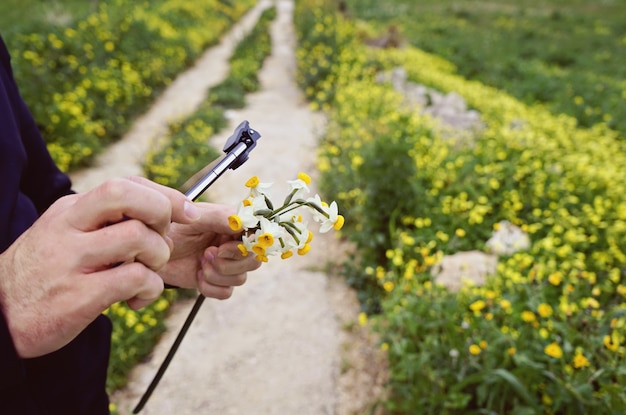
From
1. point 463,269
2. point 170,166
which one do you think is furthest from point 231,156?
point 170,166

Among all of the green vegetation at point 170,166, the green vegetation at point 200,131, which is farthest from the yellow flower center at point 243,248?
the green vegetation at point 200,131

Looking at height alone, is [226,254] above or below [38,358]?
above

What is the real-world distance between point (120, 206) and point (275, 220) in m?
0.32

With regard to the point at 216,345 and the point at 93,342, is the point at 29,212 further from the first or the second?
the point at 216,345

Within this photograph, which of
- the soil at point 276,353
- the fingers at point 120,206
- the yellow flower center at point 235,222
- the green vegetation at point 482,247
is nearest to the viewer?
the fingers at point 120,206

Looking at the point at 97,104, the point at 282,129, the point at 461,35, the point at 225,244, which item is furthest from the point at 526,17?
the point at 225,244

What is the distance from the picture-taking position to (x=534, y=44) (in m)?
16.1

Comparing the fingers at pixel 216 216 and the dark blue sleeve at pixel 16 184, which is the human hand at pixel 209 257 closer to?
the fingers at pixel 216 216

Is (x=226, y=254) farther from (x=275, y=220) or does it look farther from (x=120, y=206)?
(x=120, y=206)

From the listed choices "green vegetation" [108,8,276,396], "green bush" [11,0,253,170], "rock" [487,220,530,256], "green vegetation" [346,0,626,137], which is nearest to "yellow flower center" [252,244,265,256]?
"green vegetation" [108,8,276,396]

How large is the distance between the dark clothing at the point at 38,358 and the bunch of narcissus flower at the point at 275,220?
1.30 feet

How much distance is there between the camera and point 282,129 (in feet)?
22.7

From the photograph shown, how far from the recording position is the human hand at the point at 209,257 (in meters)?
0.96

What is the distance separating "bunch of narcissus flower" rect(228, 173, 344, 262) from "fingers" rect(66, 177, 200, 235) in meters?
0.20
